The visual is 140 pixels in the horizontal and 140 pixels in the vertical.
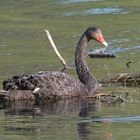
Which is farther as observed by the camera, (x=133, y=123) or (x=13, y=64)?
(x=13, y=64)

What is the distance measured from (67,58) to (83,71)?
403 centimetres

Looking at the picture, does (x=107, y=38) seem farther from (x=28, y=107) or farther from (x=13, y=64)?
(x=28, y=107)

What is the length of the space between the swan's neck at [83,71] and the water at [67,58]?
28cm

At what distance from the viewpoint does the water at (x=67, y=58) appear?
12062mm

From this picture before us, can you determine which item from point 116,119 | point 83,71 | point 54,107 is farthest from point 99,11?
point 116,119

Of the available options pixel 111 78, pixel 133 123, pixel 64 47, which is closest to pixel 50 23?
pixel 64 47

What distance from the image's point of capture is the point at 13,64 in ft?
62.0

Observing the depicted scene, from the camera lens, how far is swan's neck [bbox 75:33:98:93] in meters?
15.5

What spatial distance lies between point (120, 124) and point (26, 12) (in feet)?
52.0

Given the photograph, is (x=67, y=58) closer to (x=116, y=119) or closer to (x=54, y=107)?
(x=54, y=107)

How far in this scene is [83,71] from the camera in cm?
1586

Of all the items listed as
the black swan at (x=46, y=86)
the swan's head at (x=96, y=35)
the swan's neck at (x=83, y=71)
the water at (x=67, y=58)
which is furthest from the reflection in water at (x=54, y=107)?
the swan's head at (x=96, y=35)

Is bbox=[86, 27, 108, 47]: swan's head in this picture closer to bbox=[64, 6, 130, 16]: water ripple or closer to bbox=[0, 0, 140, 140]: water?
bbox=[0, 0, 140, 140]: water

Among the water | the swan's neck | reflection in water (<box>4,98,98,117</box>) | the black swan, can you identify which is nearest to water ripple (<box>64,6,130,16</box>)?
the water
